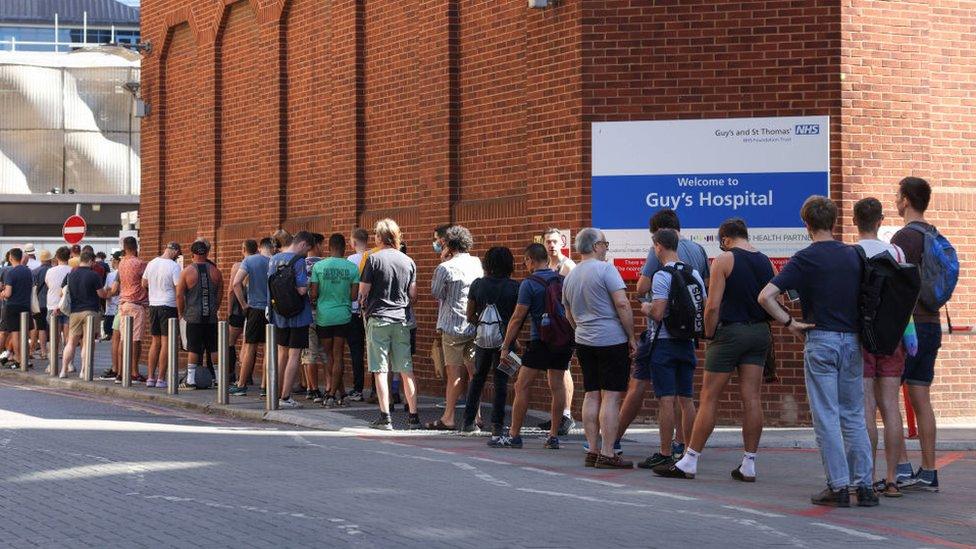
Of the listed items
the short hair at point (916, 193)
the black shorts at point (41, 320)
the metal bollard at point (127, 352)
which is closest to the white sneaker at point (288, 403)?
the metal bollard at point (127, 352)

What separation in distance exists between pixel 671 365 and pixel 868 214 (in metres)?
1.97

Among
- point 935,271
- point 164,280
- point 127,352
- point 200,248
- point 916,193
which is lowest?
point 127,352

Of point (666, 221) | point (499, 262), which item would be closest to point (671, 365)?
point (666, 221)

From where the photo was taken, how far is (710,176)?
14.9 meters

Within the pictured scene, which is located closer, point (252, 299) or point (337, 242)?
point (337, 242)

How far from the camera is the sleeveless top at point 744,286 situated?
35.3 ft

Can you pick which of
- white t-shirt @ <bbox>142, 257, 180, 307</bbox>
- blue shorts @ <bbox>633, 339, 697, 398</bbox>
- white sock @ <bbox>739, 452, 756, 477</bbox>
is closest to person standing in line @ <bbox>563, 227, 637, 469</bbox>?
blue shorts @ <bbox>633, 339, 697, 398</bbox>

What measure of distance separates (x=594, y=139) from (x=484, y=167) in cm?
260

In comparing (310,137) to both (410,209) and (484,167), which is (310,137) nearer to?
(410,209)

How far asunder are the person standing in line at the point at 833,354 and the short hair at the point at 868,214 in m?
0.63

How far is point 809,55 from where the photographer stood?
14.6 m

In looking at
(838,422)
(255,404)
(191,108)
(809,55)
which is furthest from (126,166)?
(838,422)

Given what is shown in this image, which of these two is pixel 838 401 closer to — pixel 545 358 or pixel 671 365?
pixel 671 365

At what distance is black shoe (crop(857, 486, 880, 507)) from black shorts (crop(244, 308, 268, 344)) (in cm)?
979
